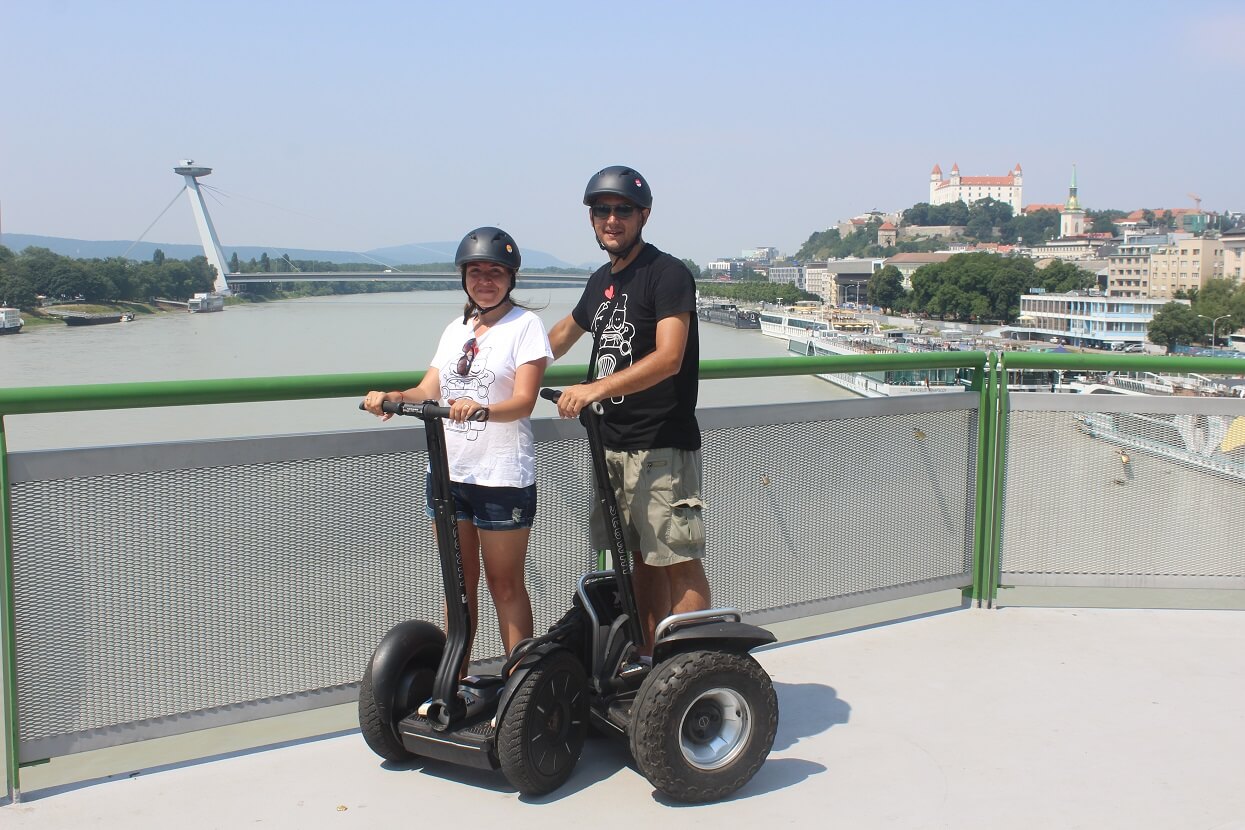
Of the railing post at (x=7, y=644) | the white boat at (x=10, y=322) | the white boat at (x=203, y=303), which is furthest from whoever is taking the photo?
the white boat at (x=203, y=303)

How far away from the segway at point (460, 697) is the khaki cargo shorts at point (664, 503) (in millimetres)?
287

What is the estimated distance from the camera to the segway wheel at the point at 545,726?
94.0 inches

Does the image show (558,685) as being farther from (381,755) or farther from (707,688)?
(381,755)

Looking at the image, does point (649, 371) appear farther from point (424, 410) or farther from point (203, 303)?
point (203, 303)

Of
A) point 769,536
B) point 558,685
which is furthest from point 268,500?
point 769,536

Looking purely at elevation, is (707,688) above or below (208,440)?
below

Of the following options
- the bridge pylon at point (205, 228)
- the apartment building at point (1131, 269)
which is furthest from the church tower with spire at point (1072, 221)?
the bridge pylon at point (205, 228)

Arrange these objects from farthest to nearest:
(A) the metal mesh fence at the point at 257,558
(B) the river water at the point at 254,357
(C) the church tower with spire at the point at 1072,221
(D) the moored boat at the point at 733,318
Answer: (C) the church tower with spire at the point at 1072,221, (D) the moored boat at the point at 733,318, (B) the river water at the point at 254,357, (A) the metal mesh fence at the point at 257,558

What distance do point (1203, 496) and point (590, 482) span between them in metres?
2.47

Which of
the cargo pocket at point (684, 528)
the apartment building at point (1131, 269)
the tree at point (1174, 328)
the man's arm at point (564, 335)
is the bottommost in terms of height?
the tree at point (1174, 328)

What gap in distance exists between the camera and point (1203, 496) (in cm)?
413

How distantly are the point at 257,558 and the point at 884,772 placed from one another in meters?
1.65

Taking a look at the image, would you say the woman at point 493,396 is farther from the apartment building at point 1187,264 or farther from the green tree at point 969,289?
the apartment building at point 1187,264

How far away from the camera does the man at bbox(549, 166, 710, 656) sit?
260 centimetres
